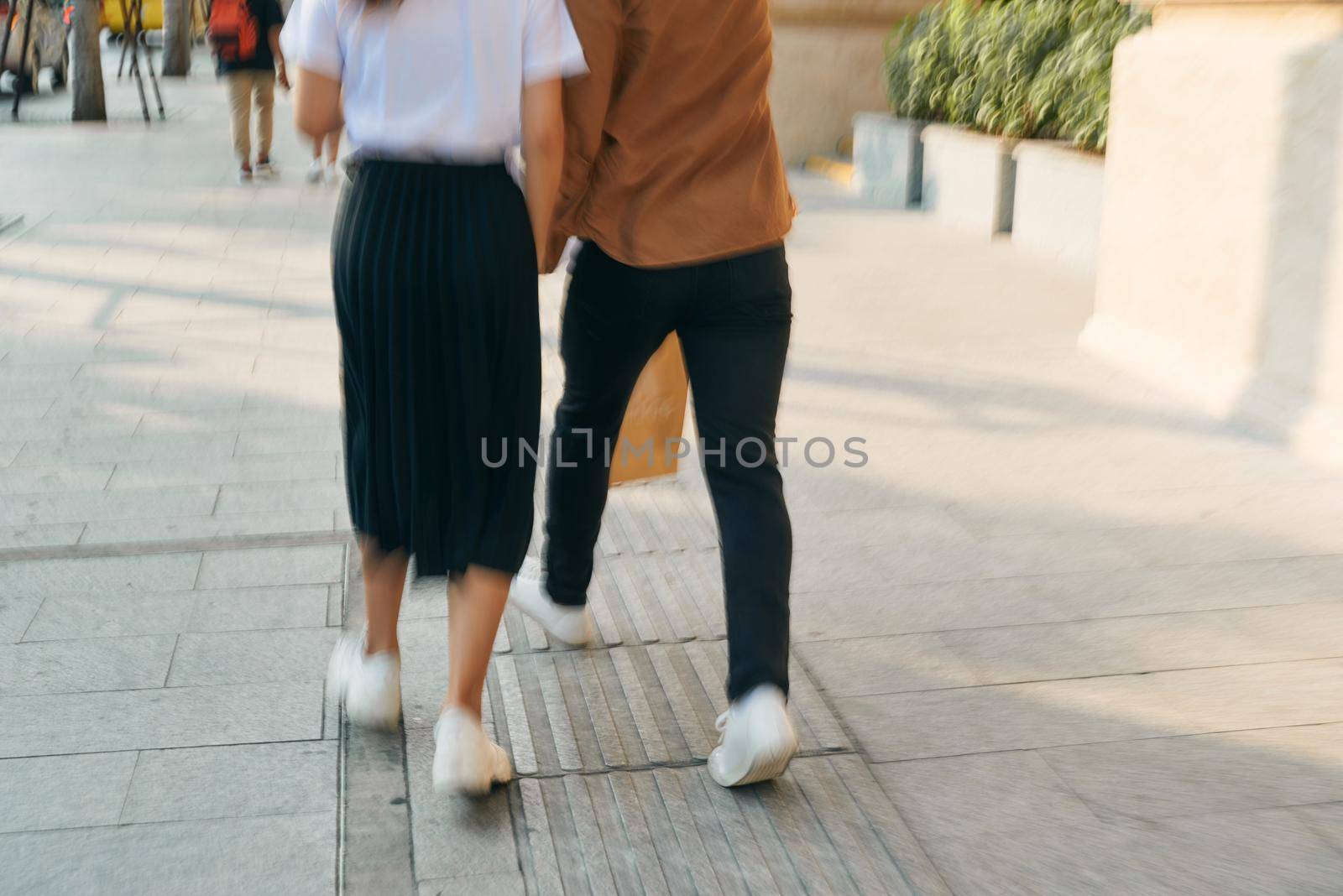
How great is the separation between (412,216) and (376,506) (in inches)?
23.3

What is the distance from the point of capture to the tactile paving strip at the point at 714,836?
246cm

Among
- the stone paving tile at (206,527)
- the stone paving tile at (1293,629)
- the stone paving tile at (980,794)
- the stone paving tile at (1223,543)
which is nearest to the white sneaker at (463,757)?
the stone paving tile at (980,794)

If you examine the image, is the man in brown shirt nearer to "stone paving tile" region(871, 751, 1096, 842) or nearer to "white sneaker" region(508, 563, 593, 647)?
"stone paving tile" region(871, 751, 1096, 842)

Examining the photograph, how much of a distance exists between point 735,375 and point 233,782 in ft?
4.19

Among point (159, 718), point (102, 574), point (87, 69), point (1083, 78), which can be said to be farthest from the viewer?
point (87, 69)

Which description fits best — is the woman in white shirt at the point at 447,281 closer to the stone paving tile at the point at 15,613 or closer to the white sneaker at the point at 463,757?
the white sneaker at the point at 463,757

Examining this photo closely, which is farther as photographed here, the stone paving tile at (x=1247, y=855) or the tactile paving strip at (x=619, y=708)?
the tactile paving strip at (x=619, y=708)

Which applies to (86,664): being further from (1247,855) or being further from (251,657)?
(1247,855)

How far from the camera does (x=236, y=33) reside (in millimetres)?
11766

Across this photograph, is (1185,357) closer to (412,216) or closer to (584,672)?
(584,672)

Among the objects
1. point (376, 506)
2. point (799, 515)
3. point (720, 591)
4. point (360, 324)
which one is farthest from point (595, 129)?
point (799, 515)

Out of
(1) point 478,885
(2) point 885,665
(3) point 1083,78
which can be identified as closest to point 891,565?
(2) point 885,665

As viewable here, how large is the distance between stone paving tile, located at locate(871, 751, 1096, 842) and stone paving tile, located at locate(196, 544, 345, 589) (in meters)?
1.74

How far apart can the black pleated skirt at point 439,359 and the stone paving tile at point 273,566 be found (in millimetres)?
1087
